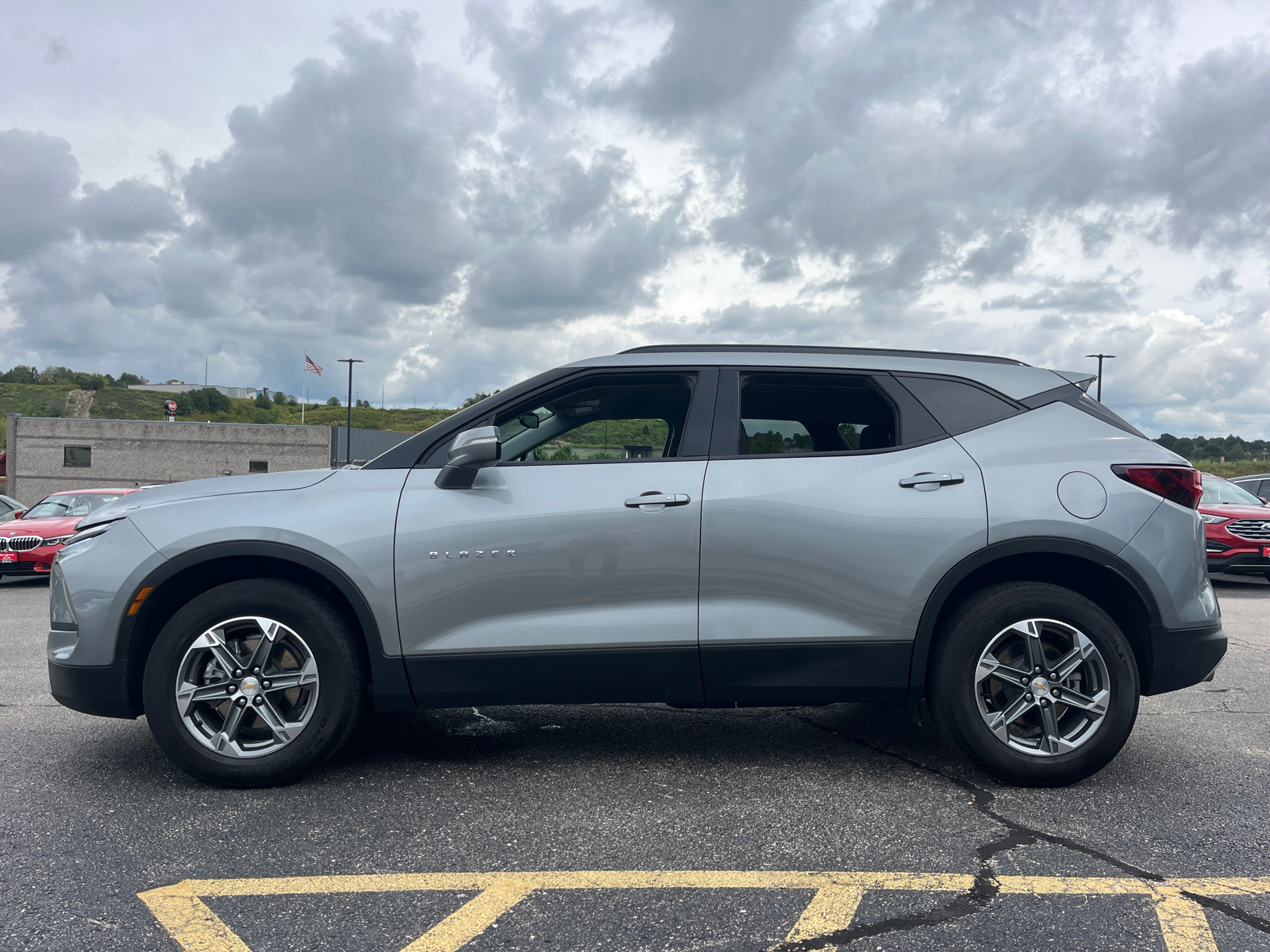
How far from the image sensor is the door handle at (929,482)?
3.81 meters

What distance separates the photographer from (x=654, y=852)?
310 centimetres

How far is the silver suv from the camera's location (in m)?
3.68

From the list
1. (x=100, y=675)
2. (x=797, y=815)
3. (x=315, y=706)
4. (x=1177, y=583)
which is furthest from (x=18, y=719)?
(x=1177, y=583)

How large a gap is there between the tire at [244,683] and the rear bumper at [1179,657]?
11.1 feet

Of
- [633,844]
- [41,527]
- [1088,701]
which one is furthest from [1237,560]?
[41,527]

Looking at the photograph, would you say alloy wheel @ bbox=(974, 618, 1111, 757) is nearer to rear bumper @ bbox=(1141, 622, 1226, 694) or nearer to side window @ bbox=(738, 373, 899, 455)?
rear bumper @ bbox=(1141, 622, 1226, 694)

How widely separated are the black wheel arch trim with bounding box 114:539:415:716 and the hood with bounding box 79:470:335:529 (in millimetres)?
257

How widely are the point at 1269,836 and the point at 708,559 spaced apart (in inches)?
90.0

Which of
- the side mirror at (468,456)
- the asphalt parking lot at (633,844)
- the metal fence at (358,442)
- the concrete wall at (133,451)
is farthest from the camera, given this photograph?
the metal fence at (358,442)

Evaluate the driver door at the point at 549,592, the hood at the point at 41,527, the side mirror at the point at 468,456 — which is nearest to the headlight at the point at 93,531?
the driver door at the point at 549,592

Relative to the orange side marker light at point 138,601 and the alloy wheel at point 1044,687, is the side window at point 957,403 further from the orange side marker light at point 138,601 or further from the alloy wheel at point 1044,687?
the orange side marker light at point 138,601

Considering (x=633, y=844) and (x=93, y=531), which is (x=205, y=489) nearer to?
(x=93, y=531)

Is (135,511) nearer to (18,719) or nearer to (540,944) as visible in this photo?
(18,719)

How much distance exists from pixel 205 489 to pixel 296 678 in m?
0.92
